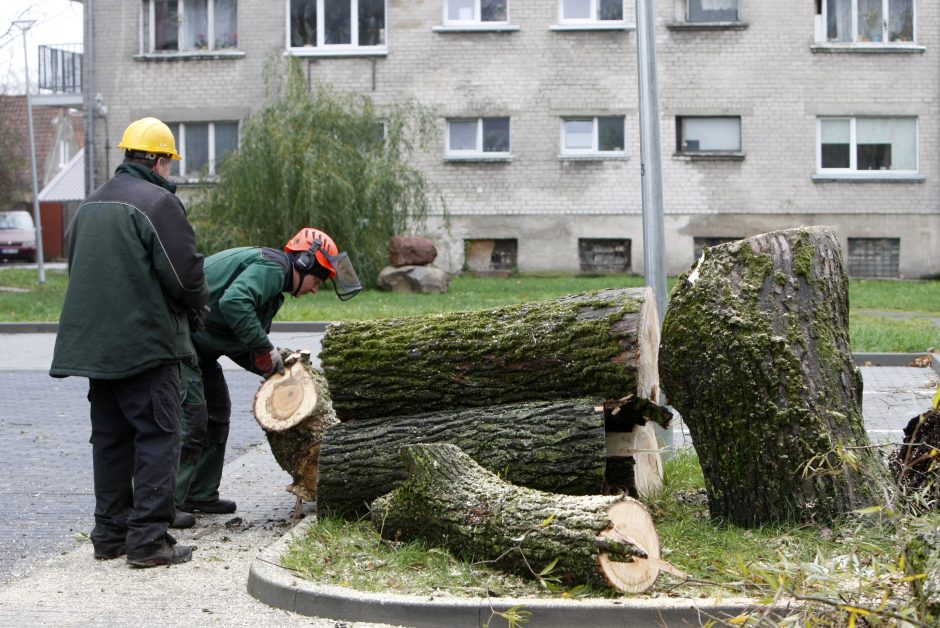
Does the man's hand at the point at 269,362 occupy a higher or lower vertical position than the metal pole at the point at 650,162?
lower

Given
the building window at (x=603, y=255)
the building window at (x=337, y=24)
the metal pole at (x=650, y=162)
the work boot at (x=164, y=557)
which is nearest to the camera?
the work boot at (x=164, y=557)

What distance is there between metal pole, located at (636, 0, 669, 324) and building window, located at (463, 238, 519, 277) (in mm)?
19729

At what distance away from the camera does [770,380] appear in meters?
5.39

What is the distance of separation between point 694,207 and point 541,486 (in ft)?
73.9

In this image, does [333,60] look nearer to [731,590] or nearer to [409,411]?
[409,411]

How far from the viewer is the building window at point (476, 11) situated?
2798 centimetres

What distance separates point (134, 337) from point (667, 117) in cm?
2294

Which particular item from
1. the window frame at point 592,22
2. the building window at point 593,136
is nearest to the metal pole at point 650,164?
the building window at point 593,136

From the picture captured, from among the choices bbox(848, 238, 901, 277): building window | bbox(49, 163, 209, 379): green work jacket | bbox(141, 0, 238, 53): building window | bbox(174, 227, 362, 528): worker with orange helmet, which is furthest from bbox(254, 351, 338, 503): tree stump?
bbox(141, 0, 238, 53): building window

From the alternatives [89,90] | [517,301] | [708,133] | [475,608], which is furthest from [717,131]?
[475,608]

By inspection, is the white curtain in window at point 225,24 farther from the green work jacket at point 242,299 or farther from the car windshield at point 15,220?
the green work jacket at point 242,299

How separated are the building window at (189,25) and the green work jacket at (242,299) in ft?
76.5

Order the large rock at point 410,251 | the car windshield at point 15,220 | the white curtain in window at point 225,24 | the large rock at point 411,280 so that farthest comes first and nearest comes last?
1. the car windshield at point 15,220
2. the white curtain in window at point 225,24
3. the large rock at point 410,251
4. the large rock at point 411,280

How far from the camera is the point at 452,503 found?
5.29 m
